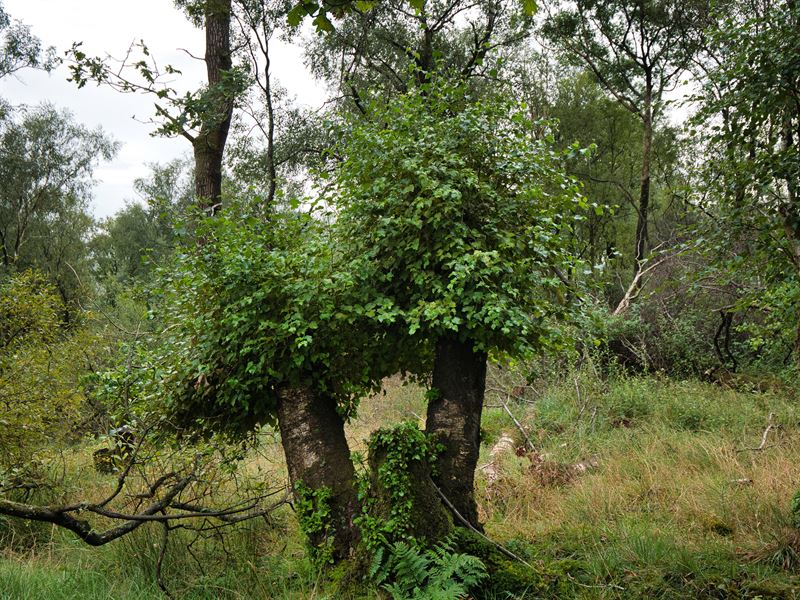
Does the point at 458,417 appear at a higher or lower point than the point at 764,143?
lower

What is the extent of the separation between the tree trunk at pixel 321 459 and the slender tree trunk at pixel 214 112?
4630mm

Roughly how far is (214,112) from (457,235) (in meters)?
6.27

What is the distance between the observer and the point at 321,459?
532cm

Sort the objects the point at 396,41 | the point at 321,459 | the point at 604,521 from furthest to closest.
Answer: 1. the point at 396,41
2. the point at 604,521
3. the point at 321,459

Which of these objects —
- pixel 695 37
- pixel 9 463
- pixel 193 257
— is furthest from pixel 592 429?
pixel 695 37

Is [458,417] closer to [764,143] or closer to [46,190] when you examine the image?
[764,143]

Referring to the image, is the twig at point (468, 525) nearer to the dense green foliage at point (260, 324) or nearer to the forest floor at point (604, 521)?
the forest floor at point (604, 521)

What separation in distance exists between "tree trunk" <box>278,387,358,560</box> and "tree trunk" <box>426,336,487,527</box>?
814 millimetres

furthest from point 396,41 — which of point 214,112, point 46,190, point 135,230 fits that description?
point 135,230

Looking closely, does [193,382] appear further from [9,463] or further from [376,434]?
[9,463]

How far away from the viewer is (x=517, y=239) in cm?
526

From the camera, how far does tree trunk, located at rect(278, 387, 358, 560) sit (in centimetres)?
511

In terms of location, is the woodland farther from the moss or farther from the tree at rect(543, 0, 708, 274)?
the tree at rect(543, 0, 708, 274)

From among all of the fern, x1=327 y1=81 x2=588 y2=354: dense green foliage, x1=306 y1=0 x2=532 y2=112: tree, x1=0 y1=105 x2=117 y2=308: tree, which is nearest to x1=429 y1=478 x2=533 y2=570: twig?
the fern
